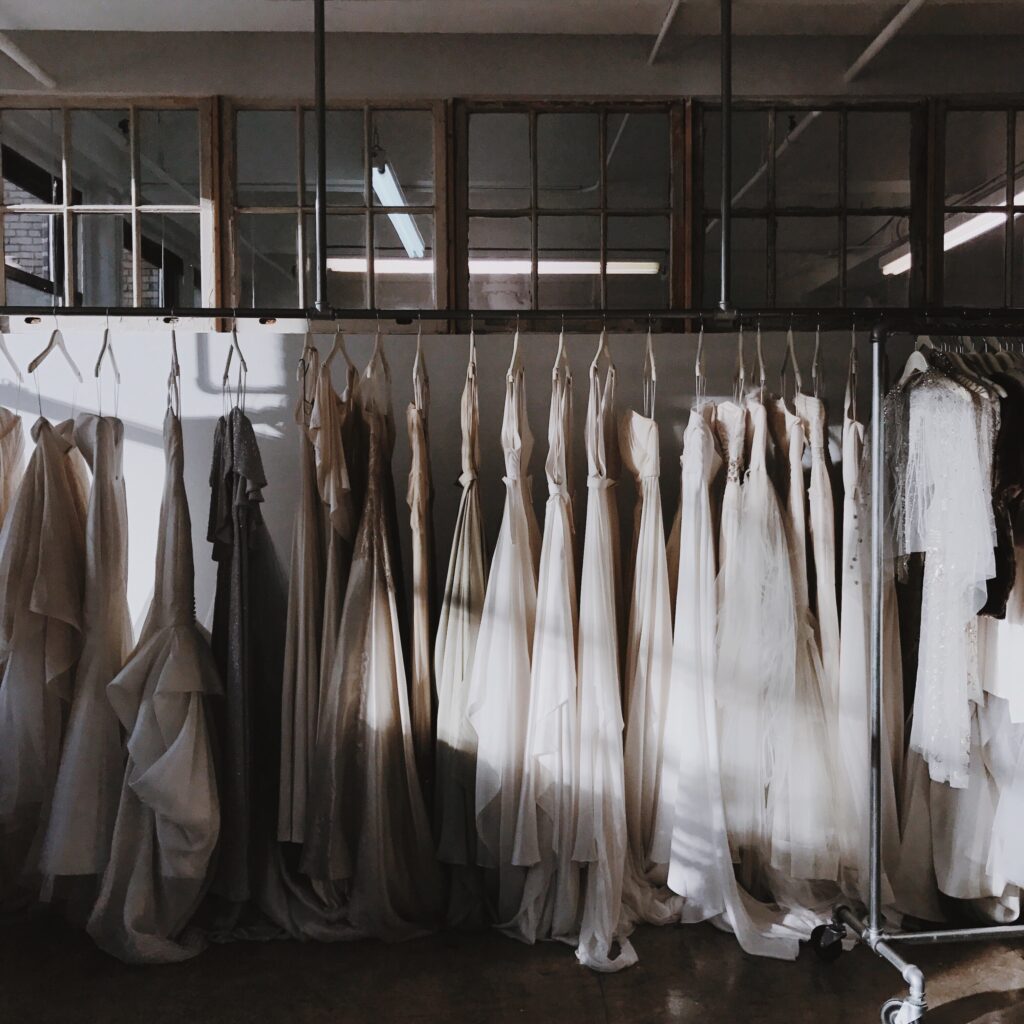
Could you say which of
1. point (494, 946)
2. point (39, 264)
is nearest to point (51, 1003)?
point (494, 946)

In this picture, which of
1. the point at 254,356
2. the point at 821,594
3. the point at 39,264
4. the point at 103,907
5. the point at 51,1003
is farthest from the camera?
the point at 39,264

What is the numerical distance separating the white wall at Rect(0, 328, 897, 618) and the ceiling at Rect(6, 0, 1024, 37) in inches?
42.0

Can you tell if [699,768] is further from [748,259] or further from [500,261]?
[748,259]

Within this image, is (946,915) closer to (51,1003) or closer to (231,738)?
(231,738)

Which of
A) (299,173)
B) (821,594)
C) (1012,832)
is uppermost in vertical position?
(299,173)

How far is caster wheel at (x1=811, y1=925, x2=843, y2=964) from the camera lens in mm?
2232

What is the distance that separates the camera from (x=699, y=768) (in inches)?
91.7

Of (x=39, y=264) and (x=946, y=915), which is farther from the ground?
(x=39, y=264)

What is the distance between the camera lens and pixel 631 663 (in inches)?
98.2

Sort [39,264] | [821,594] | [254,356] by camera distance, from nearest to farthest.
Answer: [821,594] < [254,356] < [39,264]

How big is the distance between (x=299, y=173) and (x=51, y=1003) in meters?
2.63

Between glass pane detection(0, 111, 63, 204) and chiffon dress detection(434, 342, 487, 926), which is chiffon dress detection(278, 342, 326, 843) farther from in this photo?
glass pane detection(0, 111, 63, 204)

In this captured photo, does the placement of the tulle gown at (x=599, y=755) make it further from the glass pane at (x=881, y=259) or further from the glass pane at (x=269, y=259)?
the glass pane at (x=269, y=259)

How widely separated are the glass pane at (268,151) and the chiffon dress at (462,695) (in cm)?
194
